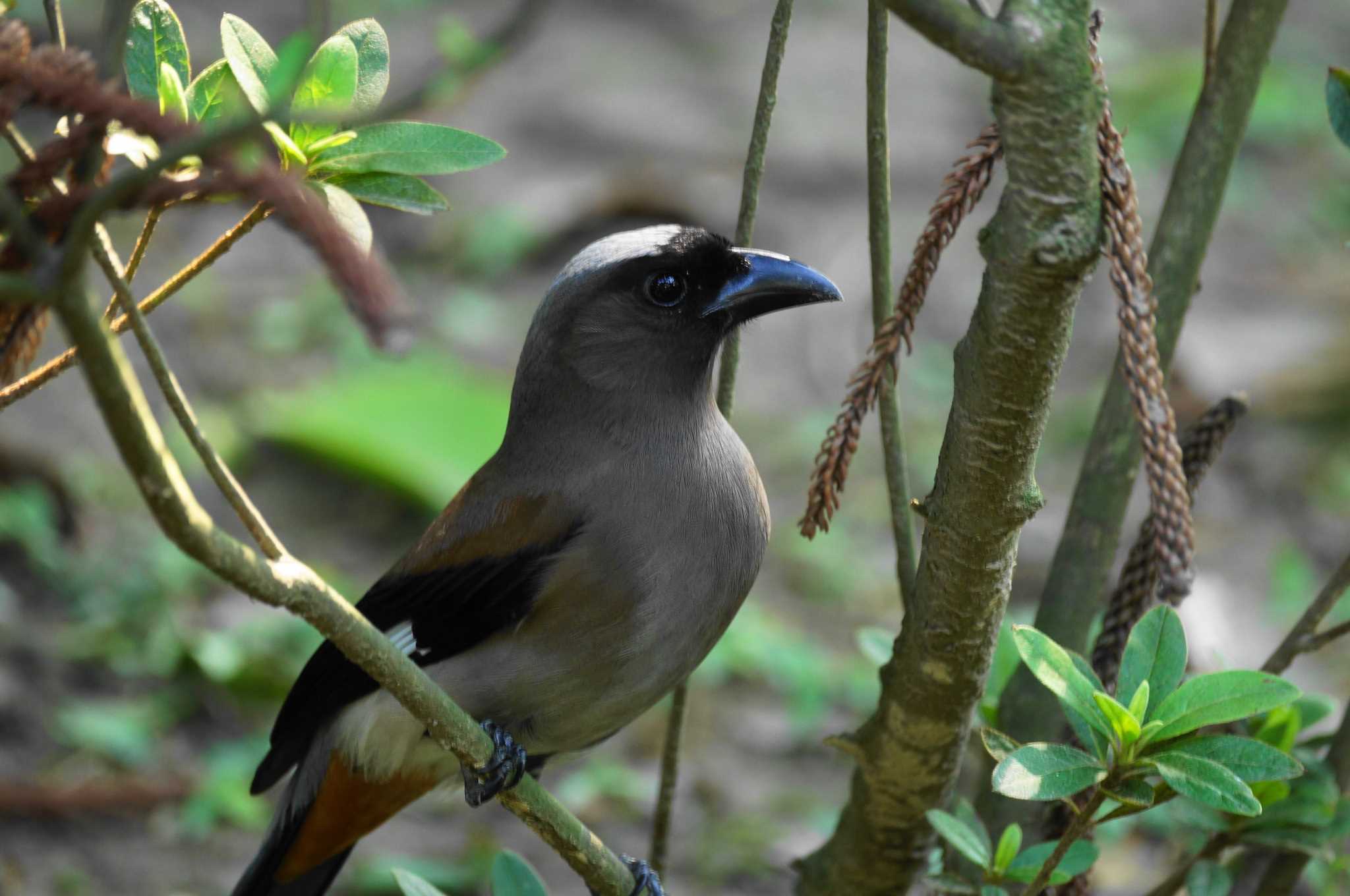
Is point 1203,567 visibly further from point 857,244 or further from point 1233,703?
point 1233,703

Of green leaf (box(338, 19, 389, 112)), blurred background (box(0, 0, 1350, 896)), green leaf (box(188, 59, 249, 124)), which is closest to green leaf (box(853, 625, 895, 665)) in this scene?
blurred background (box(0, 0, 1350, 896))

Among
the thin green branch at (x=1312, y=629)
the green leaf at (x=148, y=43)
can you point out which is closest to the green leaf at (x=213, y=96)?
the green leaf at (x=148, y=43)

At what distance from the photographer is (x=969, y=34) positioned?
129 cm

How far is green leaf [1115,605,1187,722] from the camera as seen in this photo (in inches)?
67.3

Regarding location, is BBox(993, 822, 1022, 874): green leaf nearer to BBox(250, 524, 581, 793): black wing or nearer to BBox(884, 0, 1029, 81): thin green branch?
BBox(250, 524, 581, 793): black wing

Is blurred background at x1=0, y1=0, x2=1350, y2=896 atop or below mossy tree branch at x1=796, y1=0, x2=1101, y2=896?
atop

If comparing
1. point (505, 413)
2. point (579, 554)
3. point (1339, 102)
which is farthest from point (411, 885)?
point (505, 413)

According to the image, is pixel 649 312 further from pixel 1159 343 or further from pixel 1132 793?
pixel 1132 793

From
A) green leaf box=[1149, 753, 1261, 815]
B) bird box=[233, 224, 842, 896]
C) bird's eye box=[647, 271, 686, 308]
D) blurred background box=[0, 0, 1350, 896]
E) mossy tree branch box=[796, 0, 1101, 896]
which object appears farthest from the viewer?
blurred background box=[0, 0, 1350, 896]

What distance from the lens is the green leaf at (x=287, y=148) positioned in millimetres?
1648

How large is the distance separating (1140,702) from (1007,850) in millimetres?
401

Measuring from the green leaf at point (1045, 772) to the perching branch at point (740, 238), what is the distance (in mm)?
859

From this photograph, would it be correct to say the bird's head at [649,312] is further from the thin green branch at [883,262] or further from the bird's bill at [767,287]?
the thin green branch at [883,262]

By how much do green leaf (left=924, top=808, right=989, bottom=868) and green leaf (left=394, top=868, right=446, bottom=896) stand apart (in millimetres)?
683
